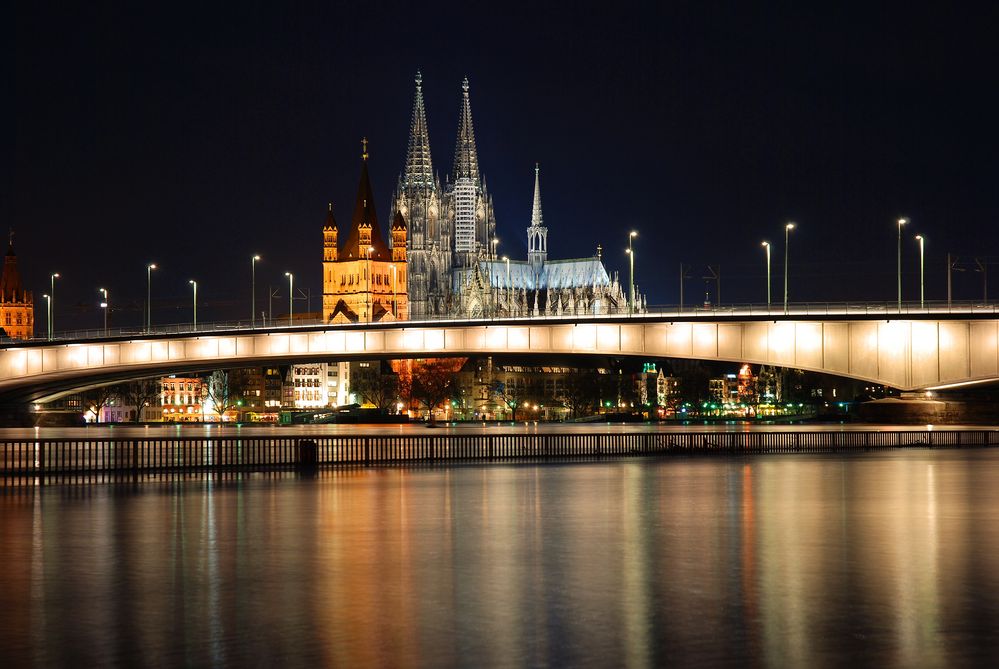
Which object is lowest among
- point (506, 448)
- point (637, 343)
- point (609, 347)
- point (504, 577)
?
point (506, 448)

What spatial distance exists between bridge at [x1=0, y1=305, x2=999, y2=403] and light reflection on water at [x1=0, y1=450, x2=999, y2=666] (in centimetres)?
4412

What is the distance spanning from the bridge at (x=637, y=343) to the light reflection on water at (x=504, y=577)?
4412cm

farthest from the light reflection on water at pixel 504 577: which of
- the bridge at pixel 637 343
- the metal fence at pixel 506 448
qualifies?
the bridge at pixel 637 343

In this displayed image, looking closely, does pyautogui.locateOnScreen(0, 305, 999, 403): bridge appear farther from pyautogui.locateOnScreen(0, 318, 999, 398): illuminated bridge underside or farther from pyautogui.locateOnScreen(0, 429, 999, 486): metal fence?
pyautogui.locateOnScreen(0, 429, 999, 486): metal fence

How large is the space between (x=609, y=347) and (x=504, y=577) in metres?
72.8

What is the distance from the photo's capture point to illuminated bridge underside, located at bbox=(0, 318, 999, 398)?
8750cm

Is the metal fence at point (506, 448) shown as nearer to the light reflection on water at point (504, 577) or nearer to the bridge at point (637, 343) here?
the bridge at point (637, 343)

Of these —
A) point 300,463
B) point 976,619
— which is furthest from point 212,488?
point 976,619

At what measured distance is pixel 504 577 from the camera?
82.1ft

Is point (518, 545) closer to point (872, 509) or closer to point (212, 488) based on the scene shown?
point (872, 509)

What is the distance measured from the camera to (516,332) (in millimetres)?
103000

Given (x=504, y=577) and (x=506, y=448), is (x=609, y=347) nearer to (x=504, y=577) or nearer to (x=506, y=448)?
(x=506, y=448)

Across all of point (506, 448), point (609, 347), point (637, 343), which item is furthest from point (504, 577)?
point (609, 347)

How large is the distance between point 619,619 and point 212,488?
3082 centimetres
